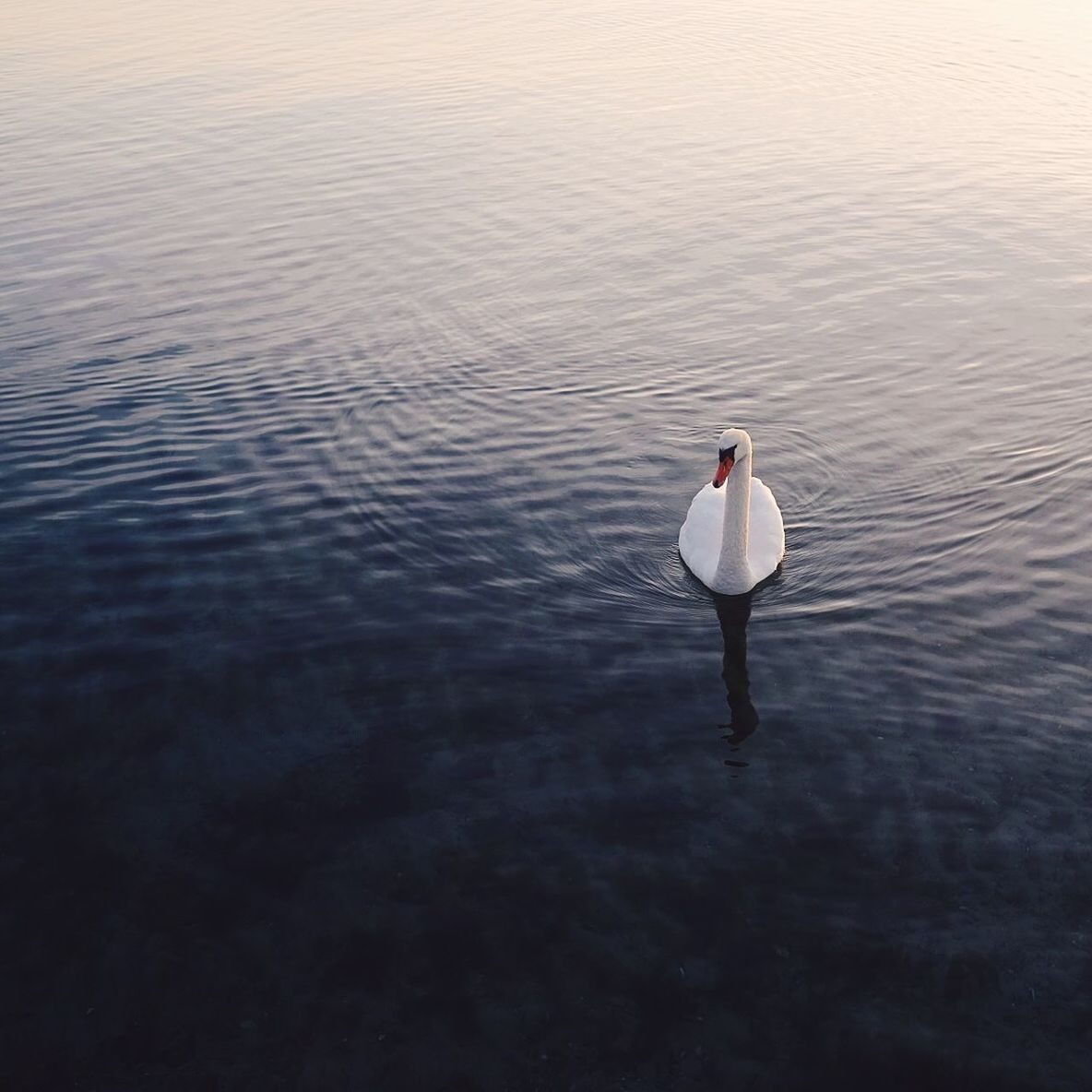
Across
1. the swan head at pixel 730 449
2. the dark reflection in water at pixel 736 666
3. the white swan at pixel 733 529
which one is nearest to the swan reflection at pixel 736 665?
the dark reflection in water at pixel 736 666

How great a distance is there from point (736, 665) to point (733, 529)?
6.45ft

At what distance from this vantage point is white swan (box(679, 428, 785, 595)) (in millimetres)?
16766

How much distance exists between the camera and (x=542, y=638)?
53.5ft

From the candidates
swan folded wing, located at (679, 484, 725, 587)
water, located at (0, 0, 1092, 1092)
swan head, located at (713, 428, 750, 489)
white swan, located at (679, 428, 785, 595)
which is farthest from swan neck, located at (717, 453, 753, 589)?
water, located at (0, 0, 1092, 1092)

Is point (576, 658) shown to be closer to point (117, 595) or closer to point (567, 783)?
point (567, 783)

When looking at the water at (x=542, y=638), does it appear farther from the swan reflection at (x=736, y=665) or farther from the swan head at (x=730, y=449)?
the swan head at (x=730, y=449)

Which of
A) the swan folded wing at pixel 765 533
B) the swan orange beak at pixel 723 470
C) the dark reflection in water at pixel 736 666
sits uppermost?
the swan orange beak at pixel 723 470

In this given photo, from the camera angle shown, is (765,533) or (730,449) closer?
(730,449)

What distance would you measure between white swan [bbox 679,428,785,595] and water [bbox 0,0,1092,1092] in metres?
0.41

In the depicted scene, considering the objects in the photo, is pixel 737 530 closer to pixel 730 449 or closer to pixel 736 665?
pixel 730 449

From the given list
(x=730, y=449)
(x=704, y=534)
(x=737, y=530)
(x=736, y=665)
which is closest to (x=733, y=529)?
(x=737, y=530)

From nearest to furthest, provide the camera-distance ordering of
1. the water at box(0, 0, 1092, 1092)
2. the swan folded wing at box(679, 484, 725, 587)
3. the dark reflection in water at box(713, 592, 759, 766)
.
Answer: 1. the water at box(0, 0, 1092, 1092)
2. the dark reflection in water at box(713, 592, 759, 766)
3. the swan folded wing at box(679, 484, 725, 587)

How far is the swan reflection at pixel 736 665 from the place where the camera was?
48.5ft

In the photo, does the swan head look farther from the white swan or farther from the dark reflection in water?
the dark reflection in water
